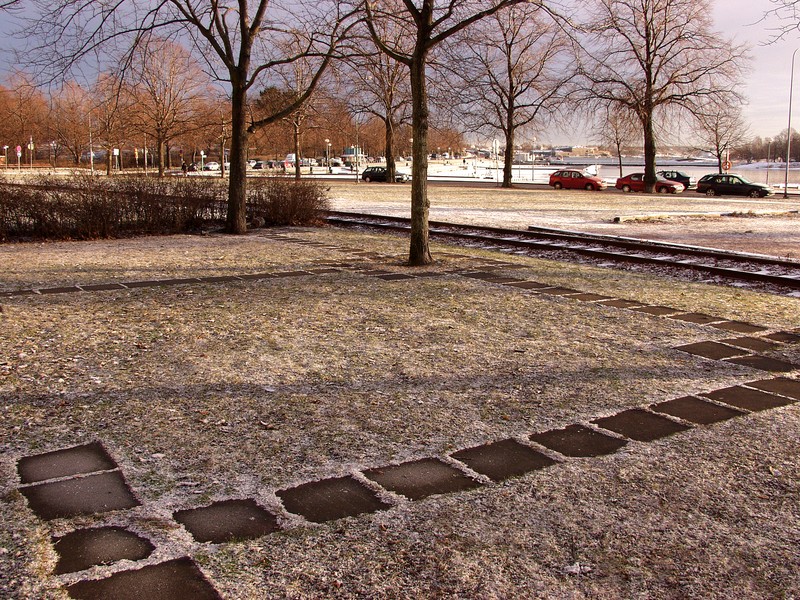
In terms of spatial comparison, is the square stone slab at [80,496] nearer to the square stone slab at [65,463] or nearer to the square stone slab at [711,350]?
the square stone slab at [65,463]

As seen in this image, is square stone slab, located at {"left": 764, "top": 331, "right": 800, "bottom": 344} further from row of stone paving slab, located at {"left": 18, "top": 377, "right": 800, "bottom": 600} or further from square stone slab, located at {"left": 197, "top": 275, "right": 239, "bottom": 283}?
square stone slab, located at {"left": 197, "top": 275, "right": 239, "bottom": 283}

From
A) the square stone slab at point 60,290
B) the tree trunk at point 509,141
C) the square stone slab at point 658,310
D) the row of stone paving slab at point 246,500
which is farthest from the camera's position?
the tree trunk at point 509,141

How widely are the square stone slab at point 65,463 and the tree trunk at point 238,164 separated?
543 inches

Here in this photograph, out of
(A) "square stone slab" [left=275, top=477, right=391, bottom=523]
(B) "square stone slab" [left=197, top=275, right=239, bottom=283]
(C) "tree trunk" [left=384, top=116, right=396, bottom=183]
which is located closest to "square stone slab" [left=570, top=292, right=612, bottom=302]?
(B) "square stone slab" [left=197, top=275, right=239, bottom=283]

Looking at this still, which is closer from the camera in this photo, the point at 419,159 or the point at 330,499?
the point at 330,499

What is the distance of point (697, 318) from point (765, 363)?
1923 mm

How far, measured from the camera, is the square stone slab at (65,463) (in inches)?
166

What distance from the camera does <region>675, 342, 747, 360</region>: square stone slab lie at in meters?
6.89

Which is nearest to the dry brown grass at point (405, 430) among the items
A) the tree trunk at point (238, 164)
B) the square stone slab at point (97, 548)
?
the square stone slab at point (97, 548)

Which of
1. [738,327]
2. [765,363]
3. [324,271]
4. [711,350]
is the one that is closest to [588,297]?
[738,327]

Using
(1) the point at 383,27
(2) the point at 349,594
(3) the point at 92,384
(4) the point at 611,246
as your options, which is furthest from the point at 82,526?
(4) the point at 611,246

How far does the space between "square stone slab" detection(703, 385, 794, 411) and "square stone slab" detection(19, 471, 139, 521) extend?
406 cm

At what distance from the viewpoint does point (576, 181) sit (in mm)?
54094

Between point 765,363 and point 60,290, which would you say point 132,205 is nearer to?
point 60,290
